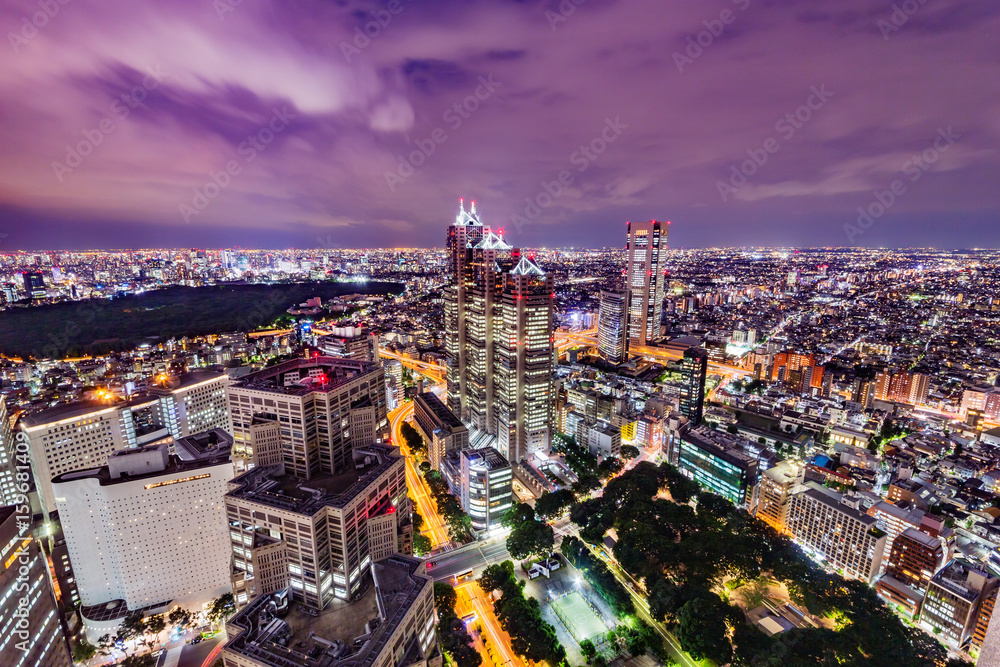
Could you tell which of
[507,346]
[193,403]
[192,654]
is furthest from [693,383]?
[193,403]

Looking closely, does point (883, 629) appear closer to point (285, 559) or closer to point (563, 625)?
point (563, 625)

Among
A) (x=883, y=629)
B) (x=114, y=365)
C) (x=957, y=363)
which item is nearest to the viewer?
(x=883, y=629)

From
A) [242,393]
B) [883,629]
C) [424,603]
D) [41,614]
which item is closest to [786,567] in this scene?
[883,629]

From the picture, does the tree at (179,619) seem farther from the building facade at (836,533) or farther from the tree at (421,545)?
the building facade at (836,533)

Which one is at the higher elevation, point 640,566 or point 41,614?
point 41,614

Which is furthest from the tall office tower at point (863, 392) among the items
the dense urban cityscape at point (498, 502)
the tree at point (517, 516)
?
the tree at point (517, 516)

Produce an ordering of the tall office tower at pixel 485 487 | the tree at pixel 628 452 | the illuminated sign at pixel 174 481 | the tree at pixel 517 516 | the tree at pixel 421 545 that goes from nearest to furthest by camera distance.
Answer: the illuminated sign at pixel 174 481
the tree at pixel 421 545
the tall office tower at pixel 485 487
the tree at pixel 517 516
the tree at pixel 628 452

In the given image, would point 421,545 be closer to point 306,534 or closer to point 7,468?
point 306,534
